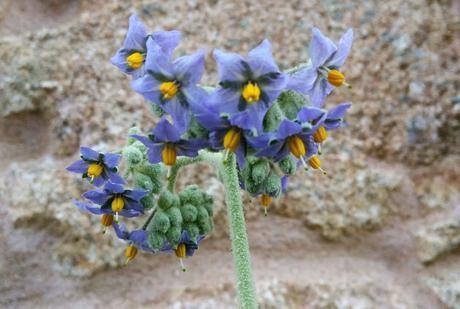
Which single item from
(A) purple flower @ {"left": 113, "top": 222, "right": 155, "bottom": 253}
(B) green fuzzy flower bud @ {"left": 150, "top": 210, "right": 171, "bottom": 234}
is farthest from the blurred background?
(B) green fuzzy flower bud @ {"left": 150, "top": 210, "right": 171, "bottom": 234}

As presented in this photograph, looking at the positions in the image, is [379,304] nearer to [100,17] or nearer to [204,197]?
[204,197]

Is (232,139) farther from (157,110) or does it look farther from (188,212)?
(188,212)

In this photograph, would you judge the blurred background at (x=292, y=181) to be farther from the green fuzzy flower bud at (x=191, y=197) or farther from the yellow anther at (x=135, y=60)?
the yellow anther at (x=135, y=60)

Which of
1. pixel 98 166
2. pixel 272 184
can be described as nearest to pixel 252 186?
pixel 272 184

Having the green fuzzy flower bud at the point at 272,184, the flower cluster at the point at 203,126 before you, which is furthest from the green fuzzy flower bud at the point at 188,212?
the green fuzzy flower bud at the point at 272,184

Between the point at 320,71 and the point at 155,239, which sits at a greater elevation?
the point at 320,71

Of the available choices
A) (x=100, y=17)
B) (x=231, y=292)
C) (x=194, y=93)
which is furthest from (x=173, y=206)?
(x=100, y=17)
